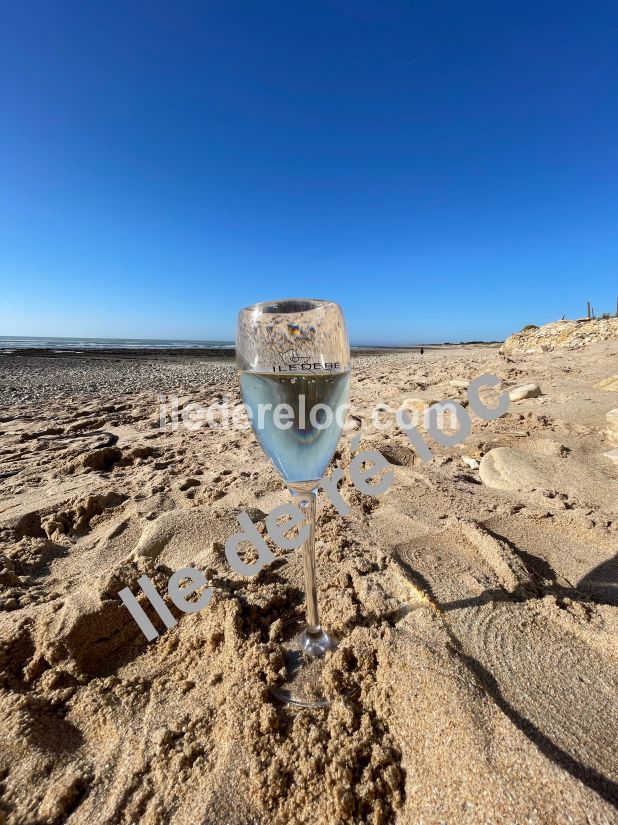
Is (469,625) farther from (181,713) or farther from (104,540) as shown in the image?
(104,540)

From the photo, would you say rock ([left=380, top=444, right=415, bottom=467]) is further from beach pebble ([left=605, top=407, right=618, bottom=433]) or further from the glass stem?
the glass stem

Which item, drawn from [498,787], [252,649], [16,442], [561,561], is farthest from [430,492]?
[16,442]

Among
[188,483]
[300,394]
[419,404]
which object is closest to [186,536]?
[188,483]

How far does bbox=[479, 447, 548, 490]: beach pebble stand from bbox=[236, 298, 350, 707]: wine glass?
1.43 m

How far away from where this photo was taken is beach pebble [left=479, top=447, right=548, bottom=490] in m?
2.08

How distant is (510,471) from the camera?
2186 millimetres

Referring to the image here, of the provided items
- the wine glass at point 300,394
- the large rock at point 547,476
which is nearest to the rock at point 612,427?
the large rock at point 547,476

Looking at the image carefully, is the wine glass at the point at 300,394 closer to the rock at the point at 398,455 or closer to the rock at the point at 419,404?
the rock at the point at 398,455

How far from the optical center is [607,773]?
0.73 meters

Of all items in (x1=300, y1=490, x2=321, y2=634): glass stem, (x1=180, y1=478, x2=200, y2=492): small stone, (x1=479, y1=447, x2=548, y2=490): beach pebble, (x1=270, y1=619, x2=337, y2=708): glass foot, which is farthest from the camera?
(x1=180, y1=478, x2=200, y2=492): small stone

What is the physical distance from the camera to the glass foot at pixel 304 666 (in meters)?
0.99

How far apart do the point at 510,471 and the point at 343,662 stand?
5.12ft

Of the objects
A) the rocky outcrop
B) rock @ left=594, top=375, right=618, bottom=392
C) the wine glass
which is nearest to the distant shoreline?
the rocky outcrop

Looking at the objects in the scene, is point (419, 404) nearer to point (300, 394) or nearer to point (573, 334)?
point (300, 394)
